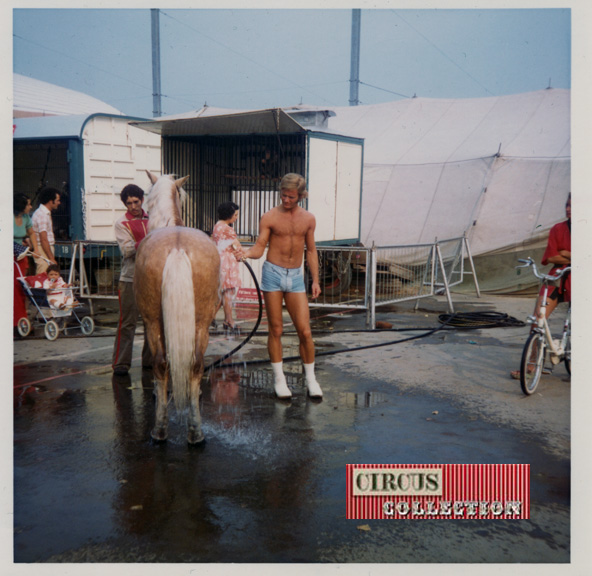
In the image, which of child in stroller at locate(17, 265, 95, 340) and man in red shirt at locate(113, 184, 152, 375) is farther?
child in stroller at locate(17, 265, 95, 340)

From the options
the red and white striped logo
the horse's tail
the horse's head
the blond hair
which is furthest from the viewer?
the blond hair

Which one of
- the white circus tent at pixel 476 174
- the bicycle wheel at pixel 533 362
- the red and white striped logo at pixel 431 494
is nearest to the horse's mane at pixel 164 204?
the red and white striped logo at pixel 431 494

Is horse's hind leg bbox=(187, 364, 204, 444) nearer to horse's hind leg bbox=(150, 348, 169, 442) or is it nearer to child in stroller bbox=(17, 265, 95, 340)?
horse's hind leg bbox=(150, 348, 169, 442)

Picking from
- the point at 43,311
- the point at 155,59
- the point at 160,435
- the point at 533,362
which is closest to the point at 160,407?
the point at 160,435

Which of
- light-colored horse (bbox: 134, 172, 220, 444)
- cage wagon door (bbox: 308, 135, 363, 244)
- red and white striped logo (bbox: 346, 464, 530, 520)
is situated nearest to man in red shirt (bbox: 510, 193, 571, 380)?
red and white striped logo (bbox: 346, 464, 530, 520)

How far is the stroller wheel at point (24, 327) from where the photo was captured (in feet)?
23.1

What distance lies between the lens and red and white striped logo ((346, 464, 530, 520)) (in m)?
3.04

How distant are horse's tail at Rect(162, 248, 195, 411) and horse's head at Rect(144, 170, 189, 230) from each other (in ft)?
2.37

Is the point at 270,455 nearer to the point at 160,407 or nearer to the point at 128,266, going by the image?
the point at 160,407

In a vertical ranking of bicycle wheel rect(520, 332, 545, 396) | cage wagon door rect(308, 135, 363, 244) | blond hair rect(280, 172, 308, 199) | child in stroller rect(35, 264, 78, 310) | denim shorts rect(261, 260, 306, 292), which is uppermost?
cage wagon door rect(308, 135, 363, 244)

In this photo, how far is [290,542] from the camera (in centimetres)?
279

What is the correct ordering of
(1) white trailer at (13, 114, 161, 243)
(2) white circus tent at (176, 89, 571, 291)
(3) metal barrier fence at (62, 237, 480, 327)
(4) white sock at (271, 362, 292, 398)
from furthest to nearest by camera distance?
(2) white circus tent at (176, 89, 571, 291) → (1) white trailer at (13, 114, 161, 243) → (3) metal barrier fence at (62, 237, 480, 327) → (4) white sock at (271, 362, 292, 398)

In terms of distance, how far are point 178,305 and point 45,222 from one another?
4.71 meters

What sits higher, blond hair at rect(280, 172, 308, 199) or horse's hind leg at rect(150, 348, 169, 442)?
blond hair at rect(280, 172, 308, 199)
